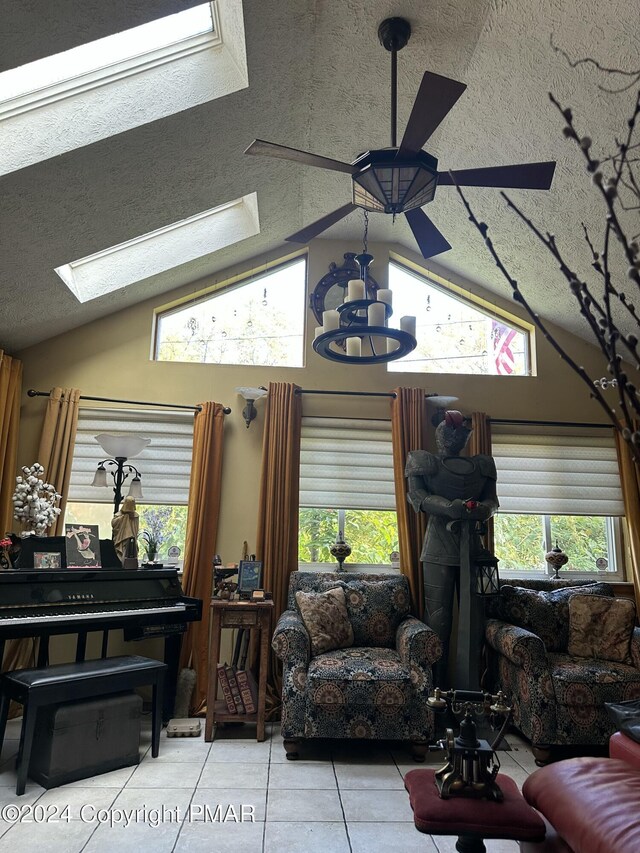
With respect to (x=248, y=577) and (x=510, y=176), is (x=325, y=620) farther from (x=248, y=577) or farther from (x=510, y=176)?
(x=510, y=176)

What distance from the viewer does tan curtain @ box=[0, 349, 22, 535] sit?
13.5 ft

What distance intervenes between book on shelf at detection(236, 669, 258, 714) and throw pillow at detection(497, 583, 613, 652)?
5.65 ft

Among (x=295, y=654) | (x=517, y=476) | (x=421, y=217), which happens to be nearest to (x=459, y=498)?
(x=517, y=476)

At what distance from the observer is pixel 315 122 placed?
141 inches

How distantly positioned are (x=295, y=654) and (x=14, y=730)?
184 cm

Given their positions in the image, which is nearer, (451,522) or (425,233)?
(425,233)

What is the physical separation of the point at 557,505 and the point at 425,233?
2908mm

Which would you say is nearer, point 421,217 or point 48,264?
point 421,217

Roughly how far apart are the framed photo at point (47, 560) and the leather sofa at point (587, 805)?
283 centimetres

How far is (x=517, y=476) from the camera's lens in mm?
4848

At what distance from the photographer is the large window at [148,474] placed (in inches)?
180

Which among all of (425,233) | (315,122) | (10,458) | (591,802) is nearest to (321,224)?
(425,233)

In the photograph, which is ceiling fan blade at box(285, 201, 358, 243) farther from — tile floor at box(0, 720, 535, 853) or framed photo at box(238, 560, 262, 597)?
tile floor at box(0, 720, 535, 853)

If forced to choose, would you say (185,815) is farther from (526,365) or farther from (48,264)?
(526,365)
